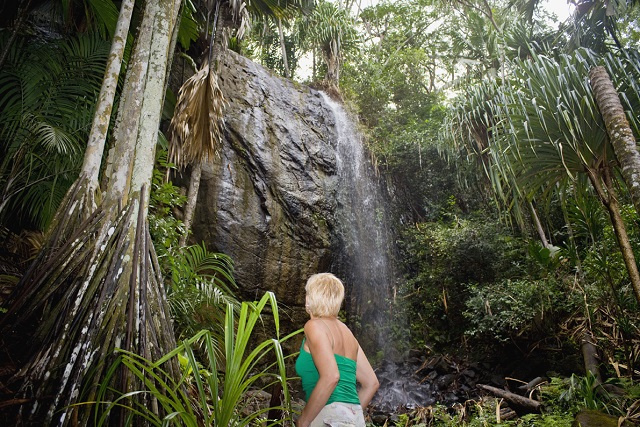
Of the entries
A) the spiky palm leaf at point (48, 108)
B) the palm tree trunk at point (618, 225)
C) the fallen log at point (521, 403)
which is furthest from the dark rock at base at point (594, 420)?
the spiky palm leaf at point (48, 108)

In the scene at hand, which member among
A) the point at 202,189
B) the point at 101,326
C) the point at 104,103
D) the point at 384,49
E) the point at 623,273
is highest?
the point at 384,49

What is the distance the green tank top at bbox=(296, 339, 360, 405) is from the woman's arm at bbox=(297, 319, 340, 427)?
0.08 m

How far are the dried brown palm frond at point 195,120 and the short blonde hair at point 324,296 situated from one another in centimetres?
359

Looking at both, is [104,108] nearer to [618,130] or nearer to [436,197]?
[618,130]

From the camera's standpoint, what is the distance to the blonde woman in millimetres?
1698

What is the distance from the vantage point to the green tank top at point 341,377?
178 centimetres

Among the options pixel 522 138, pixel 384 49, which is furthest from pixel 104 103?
pixel 384 49

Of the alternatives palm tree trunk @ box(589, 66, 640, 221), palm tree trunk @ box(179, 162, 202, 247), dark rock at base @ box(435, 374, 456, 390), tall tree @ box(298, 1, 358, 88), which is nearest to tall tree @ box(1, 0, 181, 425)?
palm tree trunk @ box(179, 162, 202, 247)

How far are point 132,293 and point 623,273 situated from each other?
6029 mm

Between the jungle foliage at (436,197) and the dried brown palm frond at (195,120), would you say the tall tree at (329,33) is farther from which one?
the dried brown palm frond at (195,120)

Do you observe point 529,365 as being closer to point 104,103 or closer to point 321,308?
point 321,308

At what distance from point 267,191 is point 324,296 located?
617 cm

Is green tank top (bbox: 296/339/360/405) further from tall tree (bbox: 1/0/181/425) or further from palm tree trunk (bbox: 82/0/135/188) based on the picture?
palm tree trunk (bbox: 82/0/135/188)

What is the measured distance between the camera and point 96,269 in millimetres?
2170
